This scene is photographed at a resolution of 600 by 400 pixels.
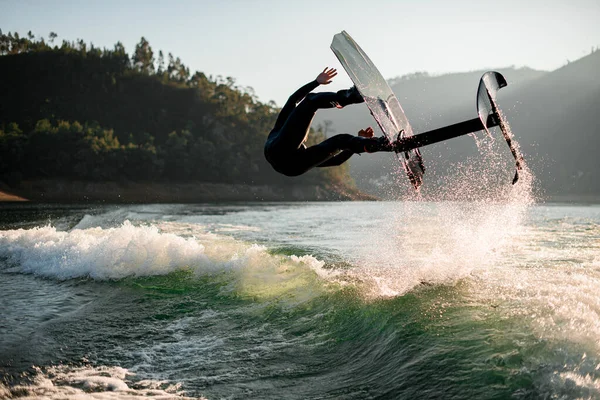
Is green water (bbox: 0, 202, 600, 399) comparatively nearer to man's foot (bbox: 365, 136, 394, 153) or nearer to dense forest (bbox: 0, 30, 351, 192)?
man's foot (bbox: 365, 136, 394, 153)

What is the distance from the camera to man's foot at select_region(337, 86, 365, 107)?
7.25 meters

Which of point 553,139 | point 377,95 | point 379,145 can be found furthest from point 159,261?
point 553,139

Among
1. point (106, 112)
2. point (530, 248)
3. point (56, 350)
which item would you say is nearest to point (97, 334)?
point (56, 350)

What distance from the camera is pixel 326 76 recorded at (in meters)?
7.64

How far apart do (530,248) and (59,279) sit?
40.0 ft

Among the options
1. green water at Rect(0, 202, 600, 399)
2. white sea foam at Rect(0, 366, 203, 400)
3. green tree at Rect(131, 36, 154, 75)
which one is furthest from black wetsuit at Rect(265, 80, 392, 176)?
green tree at Rect(131, 36, 154, 75)

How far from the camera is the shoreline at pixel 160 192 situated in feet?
254

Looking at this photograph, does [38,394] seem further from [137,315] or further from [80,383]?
[137,315]

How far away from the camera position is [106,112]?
133250mm

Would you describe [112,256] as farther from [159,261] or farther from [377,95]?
[377,95]

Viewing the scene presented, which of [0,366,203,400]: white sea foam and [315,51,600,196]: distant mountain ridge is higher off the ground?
[315,51,600,196]: distant mountain ridge

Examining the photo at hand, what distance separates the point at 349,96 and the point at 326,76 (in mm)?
624

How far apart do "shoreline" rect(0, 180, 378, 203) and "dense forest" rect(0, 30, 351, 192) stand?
9.73 feet

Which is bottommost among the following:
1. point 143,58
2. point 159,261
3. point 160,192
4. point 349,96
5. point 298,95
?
point 159,261
